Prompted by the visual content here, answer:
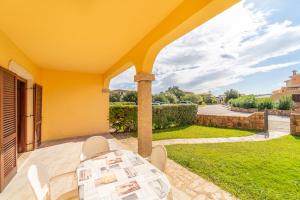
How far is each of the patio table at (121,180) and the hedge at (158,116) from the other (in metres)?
6.01

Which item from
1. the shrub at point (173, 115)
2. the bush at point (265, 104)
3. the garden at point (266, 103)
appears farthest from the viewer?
the bush at point (265, 104)

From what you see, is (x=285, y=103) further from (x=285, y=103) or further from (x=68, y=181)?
(x=68, y=181)

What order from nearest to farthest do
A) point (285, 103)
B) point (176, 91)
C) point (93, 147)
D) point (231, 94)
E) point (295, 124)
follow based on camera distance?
1. point (93, 147)
2. point (295, 124)
3. point (285, 103)
4. point (231, 94)
5. point (176, 91)

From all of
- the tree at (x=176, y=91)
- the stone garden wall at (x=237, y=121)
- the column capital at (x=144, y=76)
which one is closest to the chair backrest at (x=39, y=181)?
the column capital at (x=144, y=76)

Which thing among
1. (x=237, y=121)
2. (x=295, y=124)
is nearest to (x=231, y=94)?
(x=237, y=121)

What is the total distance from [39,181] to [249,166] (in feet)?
14.1

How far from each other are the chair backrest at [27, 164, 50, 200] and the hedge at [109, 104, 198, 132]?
21.2ft

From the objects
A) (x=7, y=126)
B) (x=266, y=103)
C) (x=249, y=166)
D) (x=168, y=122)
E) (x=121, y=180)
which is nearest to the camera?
(x=121, y=180)

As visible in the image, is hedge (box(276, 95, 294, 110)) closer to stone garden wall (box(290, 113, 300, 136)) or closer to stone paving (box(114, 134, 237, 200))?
stone garden wall (box(290, 113, 300, 136))

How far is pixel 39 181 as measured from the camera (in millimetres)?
1764

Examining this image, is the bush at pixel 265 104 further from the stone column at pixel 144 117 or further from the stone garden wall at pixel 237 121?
the stone column at pixel 144 117

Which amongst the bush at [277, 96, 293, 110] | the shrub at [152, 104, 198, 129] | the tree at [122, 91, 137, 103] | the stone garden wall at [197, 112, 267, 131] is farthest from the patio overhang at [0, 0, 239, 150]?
the bush at [277, 96, 293, 110]

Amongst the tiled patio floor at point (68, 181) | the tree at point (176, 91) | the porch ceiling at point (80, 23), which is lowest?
the tiled patio floor at point (68, 181)

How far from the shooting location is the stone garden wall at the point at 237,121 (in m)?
8.32
